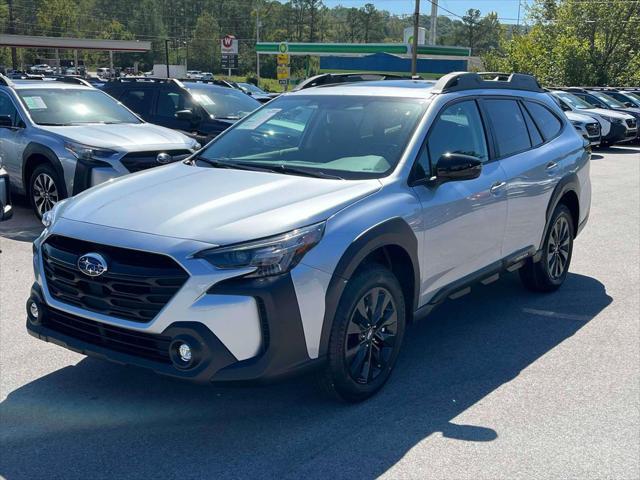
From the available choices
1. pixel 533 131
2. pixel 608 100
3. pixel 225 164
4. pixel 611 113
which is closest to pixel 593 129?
pixel 611 113

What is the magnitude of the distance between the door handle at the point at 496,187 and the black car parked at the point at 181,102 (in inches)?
251

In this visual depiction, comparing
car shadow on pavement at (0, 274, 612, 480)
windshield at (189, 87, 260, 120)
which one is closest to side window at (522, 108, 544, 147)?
car shadow on pavement at (0, 274, 612, 480)

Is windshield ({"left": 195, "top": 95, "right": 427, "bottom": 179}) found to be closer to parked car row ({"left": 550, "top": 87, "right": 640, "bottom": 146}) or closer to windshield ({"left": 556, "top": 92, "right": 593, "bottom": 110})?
parked car row ({"left": 550, "top": 87, "right": 640, "bottom": 146})

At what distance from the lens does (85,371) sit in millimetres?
4520

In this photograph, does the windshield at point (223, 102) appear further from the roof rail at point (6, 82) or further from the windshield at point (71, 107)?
the roof rail at point (6, 82)

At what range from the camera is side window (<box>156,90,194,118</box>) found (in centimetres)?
1136

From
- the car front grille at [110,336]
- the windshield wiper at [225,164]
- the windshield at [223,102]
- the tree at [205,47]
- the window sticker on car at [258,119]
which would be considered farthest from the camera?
the tree at [205,47]

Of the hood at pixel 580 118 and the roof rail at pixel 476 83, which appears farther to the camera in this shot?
the hood at pixel 580 118

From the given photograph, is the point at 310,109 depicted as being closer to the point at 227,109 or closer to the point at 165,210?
the point at 165,210

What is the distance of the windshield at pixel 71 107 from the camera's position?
902 cm

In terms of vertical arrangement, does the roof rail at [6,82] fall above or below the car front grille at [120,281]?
above

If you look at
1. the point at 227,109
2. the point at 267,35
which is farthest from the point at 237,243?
the point at 267,35

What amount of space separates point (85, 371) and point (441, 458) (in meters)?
2.25

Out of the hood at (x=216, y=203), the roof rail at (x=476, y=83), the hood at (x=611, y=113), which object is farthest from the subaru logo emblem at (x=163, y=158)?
the hood at (x=611, y=113)
